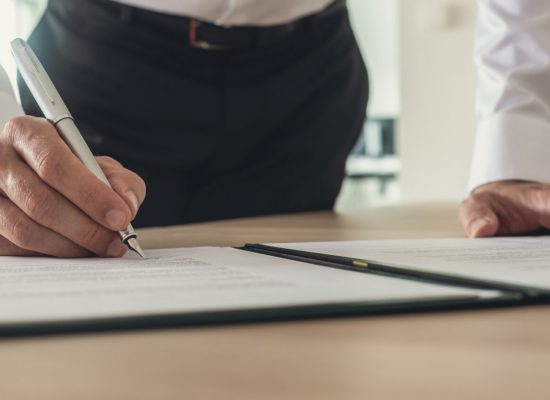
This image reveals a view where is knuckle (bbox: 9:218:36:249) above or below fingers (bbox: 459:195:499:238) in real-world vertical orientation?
above

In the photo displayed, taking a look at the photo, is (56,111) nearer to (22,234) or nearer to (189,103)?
(22,234)

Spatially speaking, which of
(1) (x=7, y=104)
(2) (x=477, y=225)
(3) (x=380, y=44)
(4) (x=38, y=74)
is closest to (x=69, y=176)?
(4) (x=38, y=74)

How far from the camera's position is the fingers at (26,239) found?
53 centimetres

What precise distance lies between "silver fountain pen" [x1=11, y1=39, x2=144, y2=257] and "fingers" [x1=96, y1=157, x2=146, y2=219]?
10 millimetres

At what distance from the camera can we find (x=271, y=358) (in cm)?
24

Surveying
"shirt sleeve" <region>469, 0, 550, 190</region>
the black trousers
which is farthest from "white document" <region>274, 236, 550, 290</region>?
the black trousers

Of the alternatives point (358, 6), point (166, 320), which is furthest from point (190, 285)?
point (358, 6)

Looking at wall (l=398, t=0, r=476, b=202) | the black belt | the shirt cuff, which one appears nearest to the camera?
the shirt cuff

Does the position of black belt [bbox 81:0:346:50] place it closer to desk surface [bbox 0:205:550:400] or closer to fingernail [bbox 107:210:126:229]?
fingernail [bbox 107:210:126:229]

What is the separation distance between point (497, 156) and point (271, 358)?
707 mm

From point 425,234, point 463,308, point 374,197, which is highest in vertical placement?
point 463,308

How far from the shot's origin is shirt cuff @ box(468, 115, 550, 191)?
874 millimetres

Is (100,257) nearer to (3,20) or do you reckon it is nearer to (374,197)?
(3,20)

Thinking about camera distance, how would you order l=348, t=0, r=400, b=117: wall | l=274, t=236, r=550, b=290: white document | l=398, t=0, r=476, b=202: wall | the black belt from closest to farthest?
l=274, t=236, r=550, b=290: white document < the black belt < l=398, t=0, r=476, b=202: wall < l=348, t=0, r=400, b=117: wall
